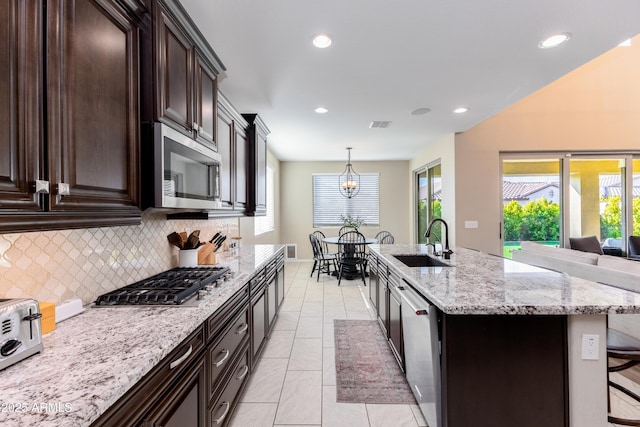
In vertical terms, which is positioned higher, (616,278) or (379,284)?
(616,278)

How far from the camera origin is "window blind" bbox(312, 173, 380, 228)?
7.18 m

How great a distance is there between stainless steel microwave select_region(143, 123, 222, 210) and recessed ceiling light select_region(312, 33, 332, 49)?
1.12 meters

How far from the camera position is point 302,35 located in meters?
1.99

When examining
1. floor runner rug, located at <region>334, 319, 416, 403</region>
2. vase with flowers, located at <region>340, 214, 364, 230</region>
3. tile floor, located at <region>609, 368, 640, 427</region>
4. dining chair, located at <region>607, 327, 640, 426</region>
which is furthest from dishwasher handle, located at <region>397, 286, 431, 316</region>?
vase with flowers, located at <region>340, 214, 364, 230</region>

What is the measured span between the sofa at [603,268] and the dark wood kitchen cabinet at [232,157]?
3174 millimetres

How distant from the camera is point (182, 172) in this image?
157cm

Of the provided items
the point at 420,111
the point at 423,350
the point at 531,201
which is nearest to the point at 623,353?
the point at 423,350

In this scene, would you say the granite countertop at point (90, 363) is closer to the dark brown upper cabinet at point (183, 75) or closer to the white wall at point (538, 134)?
the dark brown upper cabinet at point (183, 75)

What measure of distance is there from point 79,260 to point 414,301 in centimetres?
183

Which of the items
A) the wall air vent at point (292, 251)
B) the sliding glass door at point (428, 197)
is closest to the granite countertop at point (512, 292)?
the sliding glass door at point (428, 197)

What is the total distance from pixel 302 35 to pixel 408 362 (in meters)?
2.48

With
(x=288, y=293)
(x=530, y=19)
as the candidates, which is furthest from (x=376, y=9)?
(x=288, y=293)

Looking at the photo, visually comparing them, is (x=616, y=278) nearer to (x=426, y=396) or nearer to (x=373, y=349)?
(x=426, y=396)

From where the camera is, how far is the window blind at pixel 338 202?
7.18 m
